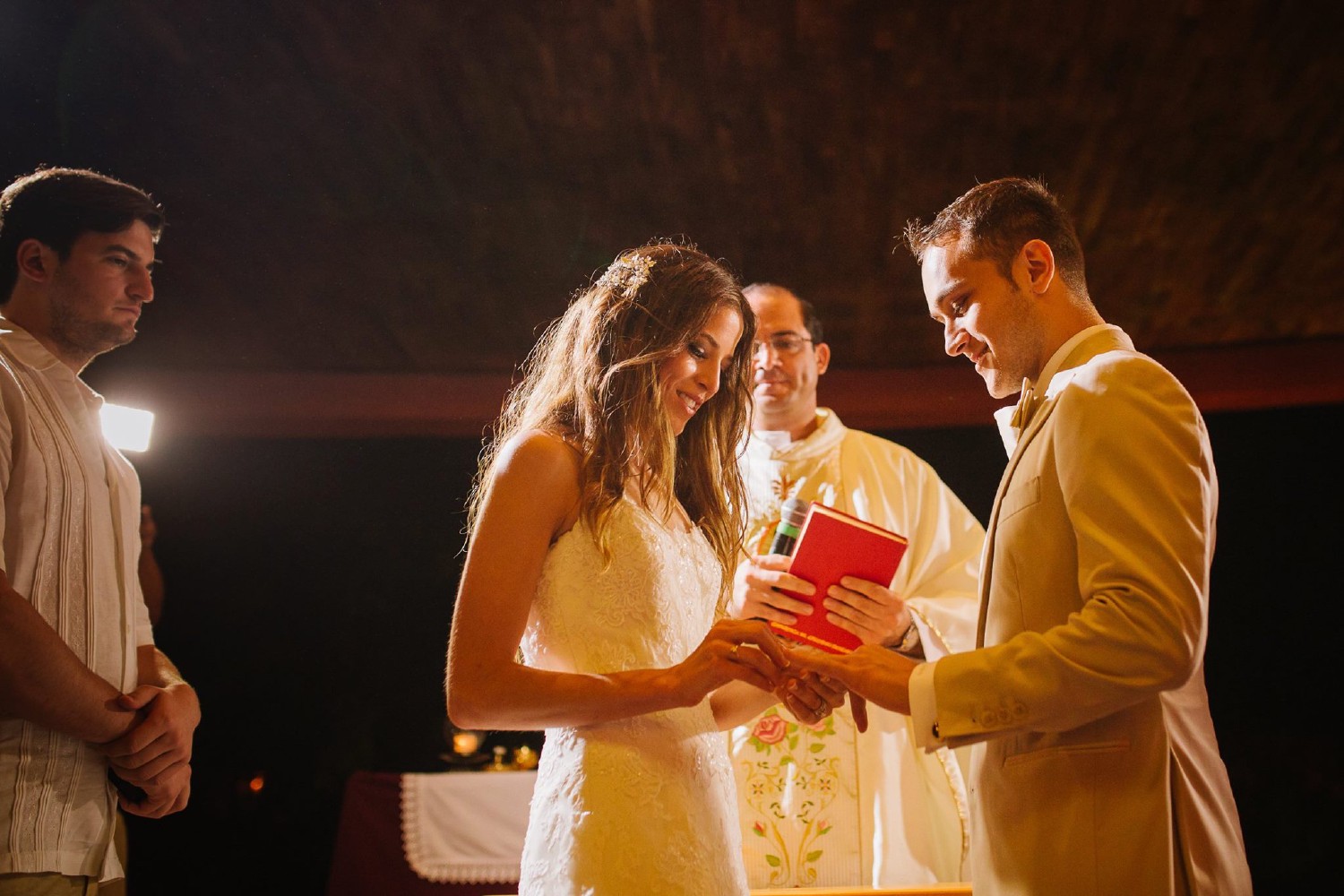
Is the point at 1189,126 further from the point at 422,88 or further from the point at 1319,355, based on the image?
the point at 422,88

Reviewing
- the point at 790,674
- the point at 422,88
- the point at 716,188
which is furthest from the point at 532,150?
the point at 790,674

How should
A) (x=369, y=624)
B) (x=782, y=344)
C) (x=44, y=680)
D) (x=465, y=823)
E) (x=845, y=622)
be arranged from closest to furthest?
(x=44, y=680) < (x=845, y=622) < (x=782, y=344) < (x=465, y=823) < (x=369, y=624)

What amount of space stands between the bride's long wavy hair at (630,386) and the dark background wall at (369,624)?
421 cm

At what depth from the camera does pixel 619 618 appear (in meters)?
1.55

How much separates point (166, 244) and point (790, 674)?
14.0 feet

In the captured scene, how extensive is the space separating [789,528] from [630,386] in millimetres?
430

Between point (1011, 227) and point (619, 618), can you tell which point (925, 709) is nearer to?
point (619, 618)

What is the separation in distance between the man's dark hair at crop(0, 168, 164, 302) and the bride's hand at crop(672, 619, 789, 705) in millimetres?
1366

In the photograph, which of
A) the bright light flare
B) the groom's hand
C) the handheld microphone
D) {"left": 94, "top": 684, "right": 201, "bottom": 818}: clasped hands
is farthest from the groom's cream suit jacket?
the bright light flare

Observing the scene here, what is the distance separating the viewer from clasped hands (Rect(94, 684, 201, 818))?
5.09 feet

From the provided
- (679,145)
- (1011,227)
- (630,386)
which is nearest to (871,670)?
(630,386)

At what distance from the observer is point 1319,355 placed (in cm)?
519

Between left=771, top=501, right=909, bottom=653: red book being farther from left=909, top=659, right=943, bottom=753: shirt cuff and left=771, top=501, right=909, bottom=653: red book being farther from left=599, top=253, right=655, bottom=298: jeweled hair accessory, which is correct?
left=599, top=253, right=655, bottom=298: jeweled hair accessory

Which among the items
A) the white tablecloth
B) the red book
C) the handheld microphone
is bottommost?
the white tablecloth
